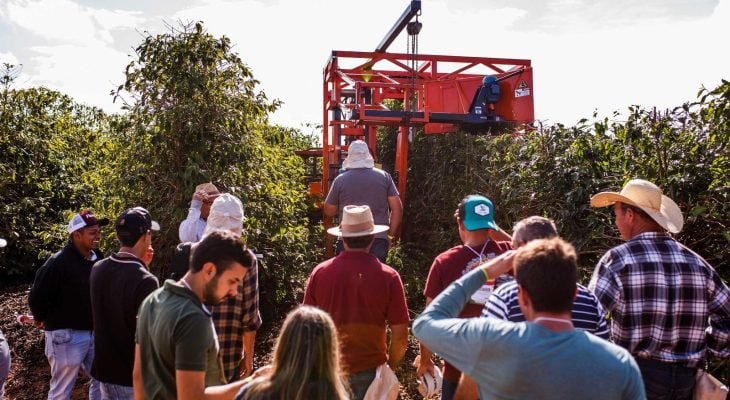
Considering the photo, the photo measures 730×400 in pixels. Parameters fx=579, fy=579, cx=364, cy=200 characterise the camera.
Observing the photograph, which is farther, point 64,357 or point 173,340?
point 64,357

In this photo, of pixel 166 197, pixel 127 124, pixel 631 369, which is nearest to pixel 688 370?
pixel 631 369

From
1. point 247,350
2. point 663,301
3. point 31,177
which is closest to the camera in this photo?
point 663,301

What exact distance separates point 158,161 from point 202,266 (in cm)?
392

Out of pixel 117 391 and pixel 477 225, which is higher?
pixel 477 225

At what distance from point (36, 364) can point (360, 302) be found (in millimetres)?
5007

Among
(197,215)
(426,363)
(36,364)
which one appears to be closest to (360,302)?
(426,363)

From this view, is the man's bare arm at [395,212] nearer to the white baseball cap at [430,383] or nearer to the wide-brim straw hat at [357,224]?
the wide-brim straw hat at [357,224]

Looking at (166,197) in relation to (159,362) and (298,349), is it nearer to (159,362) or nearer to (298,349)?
(159,362)

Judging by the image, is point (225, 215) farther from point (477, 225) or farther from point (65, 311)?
point (477, 225)

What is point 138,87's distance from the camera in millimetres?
6020

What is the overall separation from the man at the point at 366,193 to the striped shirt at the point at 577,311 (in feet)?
9.10

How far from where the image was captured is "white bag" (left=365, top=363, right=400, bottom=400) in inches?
123

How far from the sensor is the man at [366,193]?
5.14m

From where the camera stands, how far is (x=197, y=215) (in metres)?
4.37
